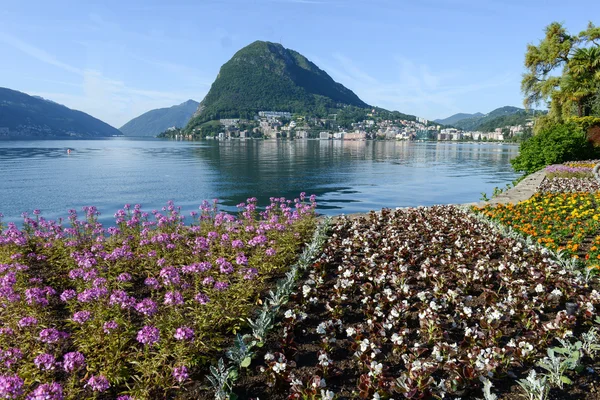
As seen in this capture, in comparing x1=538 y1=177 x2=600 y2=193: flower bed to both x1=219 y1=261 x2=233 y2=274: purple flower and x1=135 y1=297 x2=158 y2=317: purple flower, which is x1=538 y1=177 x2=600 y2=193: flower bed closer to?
x1=219 y1=261 x2=233 y2=274: purple flower

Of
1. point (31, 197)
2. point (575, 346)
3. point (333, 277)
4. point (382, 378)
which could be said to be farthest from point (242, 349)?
point (31, 197)

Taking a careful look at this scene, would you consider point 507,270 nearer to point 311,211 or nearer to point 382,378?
point 382,378

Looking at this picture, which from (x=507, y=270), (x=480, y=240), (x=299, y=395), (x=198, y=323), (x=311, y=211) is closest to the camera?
(x=299, y=395)

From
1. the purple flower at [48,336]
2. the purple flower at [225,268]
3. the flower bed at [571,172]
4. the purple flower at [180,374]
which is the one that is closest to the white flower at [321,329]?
the purple flower at [225,268]

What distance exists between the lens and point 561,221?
10.5 m

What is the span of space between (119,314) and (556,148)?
31260 mm

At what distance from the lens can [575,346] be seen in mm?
4762

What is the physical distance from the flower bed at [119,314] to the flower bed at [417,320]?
871 mm

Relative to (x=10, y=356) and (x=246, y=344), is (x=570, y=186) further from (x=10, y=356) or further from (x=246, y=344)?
(x=10, y=356)

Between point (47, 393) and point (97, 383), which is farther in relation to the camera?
point (97, 383)

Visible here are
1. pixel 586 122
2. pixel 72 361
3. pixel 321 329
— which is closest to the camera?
pixel 72 361

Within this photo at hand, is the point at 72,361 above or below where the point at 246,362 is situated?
above

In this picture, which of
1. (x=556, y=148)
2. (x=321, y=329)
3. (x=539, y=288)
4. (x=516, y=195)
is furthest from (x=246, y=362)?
(x=556, y=148)

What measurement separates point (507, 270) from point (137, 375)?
6.85 metres
